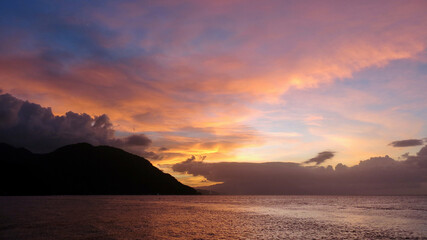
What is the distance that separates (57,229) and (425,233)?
71.6 meters

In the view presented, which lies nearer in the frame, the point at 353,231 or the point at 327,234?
the point at 327,234

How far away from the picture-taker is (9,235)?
5047 centimetres

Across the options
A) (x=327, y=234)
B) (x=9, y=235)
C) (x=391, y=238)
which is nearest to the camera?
(x=9, y=235)

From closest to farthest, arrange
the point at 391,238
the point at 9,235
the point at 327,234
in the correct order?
the point at 9,235 < the point at 391,238 < the point at 327,234

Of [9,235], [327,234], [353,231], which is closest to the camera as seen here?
[9,235]

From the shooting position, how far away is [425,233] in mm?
60406

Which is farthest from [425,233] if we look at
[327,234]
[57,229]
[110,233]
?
[57,229]

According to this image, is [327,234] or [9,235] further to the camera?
[327,234]

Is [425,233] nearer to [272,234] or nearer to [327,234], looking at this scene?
[327,234]

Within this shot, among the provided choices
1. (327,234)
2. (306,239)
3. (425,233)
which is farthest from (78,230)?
(425,233)

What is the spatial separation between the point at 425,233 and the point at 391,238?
37.0 ft

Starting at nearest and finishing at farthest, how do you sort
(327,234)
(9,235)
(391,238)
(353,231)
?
(9,235), (391,238), (327,234), (353,231)

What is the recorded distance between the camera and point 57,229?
59000 mm

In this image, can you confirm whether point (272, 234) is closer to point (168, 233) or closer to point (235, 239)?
point (235, 239)
